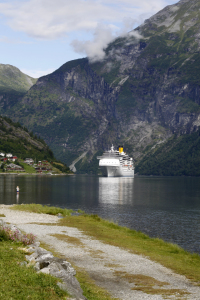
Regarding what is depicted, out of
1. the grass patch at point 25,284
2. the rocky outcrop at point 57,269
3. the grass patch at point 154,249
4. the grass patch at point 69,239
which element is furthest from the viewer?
the grass patch at point 69,239

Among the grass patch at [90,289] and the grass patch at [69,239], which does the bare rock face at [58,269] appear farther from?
the grass patch at [69,239]

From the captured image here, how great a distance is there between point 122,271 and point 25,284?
29.3 feet

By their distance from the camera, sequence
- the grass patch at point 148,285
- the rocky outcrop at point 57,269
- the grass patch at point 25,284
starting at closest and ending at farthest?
the grass patch at point 25,284 → the rocky outcrop at point 57,269 → the grass patch at point 148,285

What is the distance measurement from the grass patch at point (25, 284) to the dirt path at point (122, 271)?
4415 mm

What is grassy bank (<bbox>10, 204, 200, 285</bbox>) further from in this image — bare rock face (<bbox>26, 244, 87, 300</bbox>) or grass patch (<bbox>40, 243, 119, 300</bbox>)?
bare rock face (<bbox>26, 244, 87, 300</bbox>)

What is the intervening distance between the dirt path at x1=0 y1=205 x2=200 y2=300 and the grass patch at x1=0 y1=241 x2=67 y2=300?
4.41 meters

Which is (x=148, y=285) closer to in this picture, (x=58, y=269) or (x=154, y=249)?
(x=58, y=269)

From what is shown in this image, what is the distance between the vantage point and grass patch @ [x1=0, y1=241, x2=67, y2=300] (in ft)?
40.9

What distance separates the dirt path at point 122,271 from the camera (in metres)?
17.2

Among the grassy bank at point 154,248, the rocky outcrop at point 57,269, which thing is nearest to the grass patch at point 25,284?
the rocky outcrop at point 57,269

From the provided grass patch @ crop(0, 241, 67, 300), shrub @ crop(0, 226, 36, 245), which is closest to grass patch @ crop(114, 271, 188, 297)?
grass patch @ crop(0, 241, 67, 300)

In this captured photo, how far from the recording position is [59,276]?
15000 mm

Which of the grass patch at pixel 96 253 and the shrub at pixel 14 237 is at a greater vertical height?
the shrub at pixel 14 237

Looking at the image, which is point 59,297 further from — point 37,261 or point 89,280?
point 89,280
